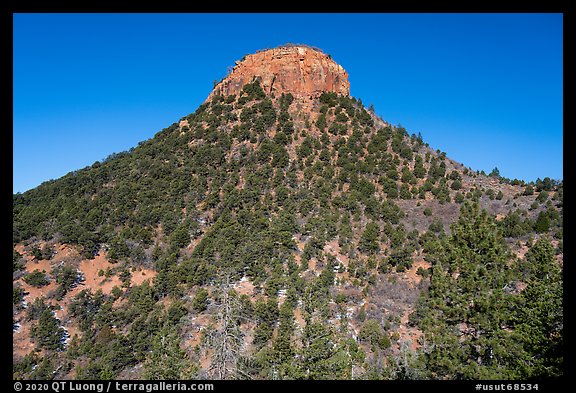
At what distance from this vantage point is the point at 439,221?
36.5 meters

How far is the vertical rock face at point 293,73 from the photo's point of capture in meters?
53.5

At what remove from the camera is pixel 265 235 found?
34688 millimetres

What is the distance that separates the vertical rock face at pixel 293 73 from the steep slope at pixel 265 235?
20 cm

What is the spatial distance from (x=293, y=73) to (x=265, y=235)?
28000 millimetres

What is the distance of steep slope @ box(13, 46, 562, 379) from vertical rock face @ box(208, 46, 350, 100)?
0.20 metres
